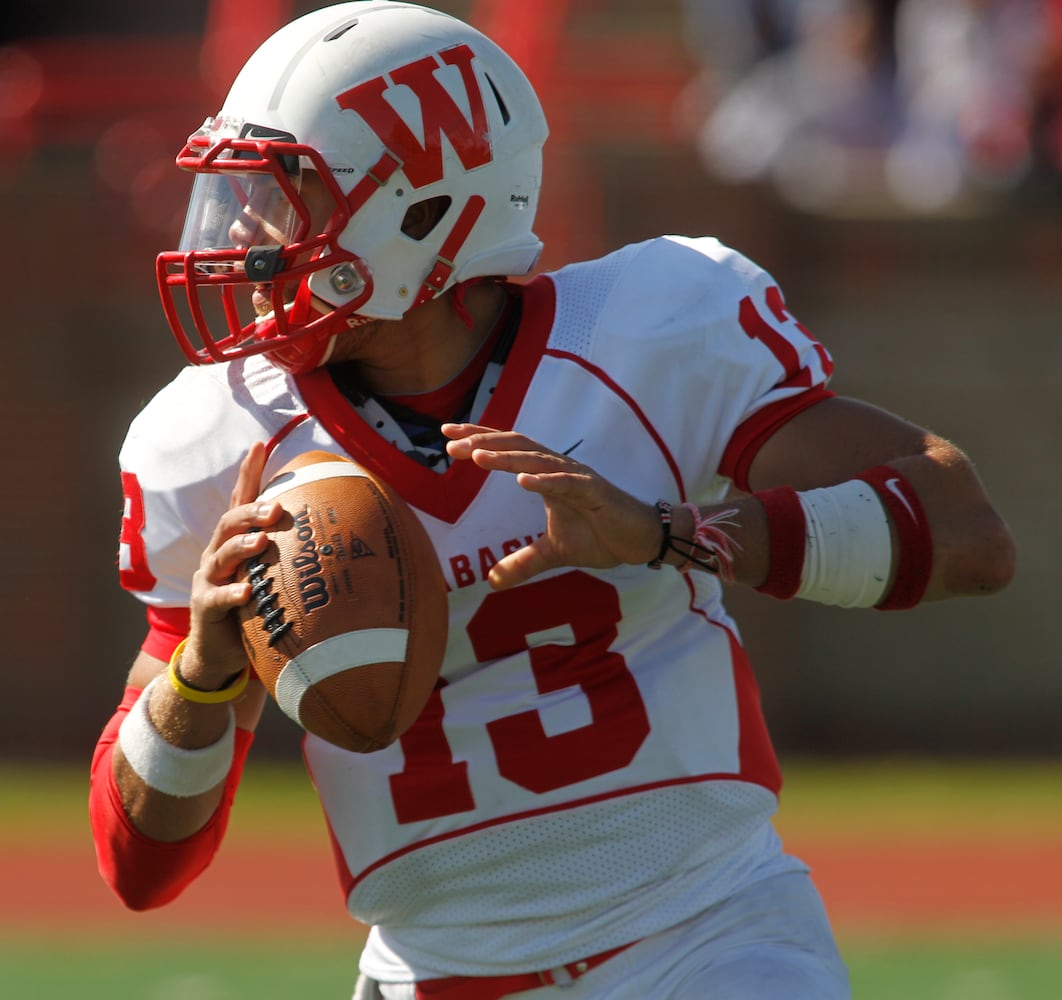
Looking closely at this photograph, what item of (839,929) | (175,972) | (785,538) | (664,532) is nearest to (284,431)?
(664,532)

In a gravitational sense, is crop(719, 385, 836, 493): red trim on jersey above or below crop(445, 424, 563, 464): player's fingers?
below

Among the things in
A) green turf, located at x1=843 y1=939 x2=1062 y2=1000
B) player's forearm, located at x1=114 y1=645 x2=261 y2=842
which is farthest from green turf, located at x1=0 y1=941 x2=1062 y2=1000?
player's forearm, located at x1=114 y1=645 x2=261 y2=842

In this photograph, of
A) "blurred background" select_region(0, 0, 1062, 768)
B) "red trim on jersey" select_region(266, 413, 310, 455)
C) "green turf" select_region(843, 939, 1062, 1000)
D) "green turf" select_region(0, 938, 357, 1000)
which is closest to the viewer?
"red trim on jersey" select_region(266, 413, 310, 455)

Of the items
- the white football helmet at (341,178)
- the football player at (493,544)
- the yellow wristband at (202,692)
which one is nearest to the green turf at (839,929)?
the football player at (493,544)

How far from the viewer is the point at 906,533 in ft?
8.25

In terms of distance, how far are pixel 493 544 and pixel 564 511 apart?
0.80ft

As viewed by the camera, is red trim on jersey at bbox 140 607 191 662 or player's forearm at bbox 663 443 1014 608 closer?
player's forearm at bbox 663 443 1014 608

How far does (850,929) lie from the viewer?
575cm

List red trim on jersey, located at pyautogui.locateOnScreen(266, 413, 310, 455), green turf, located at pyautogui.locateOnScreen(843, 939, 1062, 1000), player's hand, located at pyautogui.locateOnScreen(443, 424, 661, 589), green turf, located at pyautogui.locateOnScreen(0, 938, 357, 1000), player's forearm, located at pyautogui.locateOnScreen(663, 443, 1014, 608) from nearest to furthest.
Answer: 1. player's hand, located at pyautogui.locateOnScreen(443, 424, 661, 589)
2. player's forearm, located at pyautogui.locateOnScreen(663, 443, 1014, 608)
3. red trim on jersey, located at pyautogui.locateOnScreen(266, 413, 310, 455)
4. green turf, located at pyautogui.locateOnScreen(843, 939, 1062, 1000)
5. green turf, located at pyautogui.locateOnScreen(0, 938, 357, 1000)

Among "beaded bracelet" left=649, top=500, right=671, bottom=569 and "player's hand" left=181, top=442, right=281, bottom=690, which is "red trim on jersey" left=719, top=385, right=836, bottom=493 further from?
"player's hand" left=181, top=442, right=281, bottom=690

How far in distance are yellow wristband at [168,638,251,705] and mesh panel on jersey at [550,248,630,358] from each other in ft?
2.28

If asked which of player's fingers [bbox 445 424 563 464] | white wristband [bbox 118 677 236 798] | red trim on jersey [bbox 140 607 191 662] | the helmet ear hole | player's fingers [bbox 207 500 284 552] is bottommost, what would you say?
white wristband [bbox 118 677 236 798]

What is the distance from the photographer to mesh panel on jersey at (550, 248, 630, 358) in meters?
2.71

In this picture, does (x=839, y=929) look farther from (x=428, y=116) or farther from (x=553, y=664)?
(x=428, y=116)
